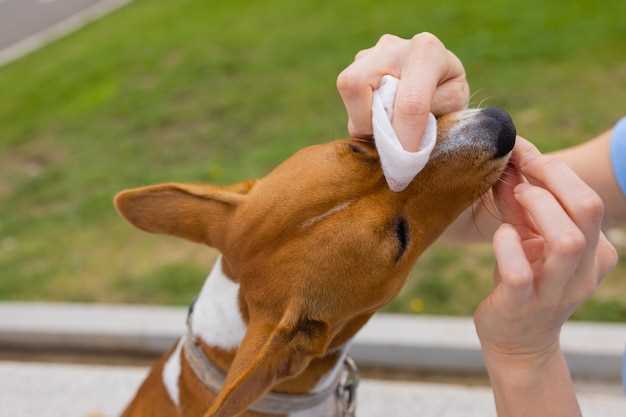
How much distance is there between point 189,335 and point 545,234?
123 cm

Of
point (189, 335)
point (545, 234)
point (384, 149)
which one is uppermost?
point (384, 149)

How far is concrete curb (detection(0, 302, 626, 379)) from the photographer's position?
3320 millimetres

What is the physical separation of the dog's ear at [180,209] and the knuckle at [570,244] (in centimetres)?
102

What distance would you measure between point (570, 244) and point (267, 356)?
0.84 m

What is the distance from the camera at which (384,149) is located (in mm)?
1682

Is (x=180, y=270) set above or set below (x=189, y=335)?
below

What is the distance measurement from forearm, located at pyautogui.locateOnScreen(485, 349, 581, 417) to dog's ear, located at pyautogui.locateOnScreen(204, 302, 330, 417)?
58cm

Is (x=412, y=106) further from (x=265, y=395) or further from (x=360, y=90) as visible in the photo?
(x=265, y=395)

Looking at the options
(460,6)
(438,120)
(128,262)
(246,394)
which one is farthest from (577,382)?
(460,6)

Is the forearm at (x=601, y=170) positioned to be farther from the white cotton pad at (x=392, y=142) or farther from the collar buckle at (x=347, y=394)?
the collar buckle at (x=347, y=394)

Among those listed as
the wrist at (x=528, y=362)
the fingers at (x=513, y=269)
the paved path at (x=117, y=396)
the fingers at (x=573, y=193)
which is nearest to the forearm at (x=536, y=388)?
the wrist at (x=528, y=362)

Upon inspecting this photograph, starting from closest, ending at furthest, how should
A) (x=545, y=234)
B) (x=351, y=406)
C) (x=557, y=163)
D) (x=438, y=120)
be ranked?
(x=545, y=234) < (x=557, y=163) < (x=438, y=120) < (x=351, y=406)

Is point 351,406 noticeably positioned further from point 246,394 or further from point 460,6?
point 460,6

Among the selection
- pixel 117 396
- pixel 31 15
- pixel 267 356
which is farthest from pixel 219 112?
pixel 31 15
